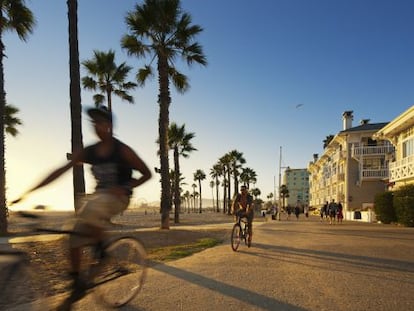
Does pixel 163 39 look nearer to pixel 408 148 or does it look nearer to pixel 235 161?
pixel 408 148

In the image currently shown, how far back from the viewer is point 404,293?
238 inches

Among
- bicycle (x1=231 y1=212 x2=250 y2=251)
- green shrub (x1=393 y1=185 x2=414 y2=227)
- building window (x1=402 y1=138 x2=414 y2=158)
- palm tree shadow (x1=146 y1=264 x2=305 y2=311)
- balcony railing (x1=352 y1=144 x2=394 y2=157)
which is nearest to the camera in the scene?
palm tree shadow (x1=146 y1=264 x2=305 y2=311)

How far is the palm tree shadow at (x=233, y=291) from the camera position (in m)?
5.25

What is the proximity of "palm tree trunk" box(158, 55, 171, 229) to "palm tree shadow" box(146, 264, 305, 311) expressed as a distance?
13.0 m

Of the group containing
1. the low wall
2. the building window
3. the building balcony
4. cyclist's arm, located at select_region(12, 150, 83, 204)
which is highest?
the building window

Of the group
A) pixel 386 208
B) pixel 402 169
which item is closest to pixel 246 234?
pixel 386 208

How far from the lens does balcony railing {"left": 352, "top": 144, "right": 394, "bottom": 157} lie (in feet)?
147

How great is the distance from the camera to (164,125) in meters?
21.2

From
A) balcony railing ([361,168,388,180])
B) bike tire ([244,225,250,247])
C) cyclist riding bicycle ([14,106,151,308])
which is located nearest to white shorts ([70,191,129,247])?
cyclist riding bicycle ([14,106,151,308])

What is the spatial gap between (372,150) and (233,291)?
43272mm

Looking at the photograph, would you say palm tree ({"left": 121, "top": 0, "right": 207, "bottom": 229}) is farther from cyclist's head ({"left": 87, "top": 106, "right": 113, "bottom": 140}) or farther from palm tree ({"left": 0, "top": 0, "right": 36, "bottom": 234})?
cyclist's head ({"left": 87, "top": 106, "right": 113, "bottom": 140})

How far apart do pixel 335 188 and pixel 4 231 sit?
47719 millimetres

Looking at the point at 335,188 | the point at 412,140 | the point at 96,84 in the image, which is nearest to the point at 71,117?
the point at 96,84

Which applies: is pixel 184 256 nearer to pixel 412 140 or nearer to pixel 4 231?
pixel 4 231
